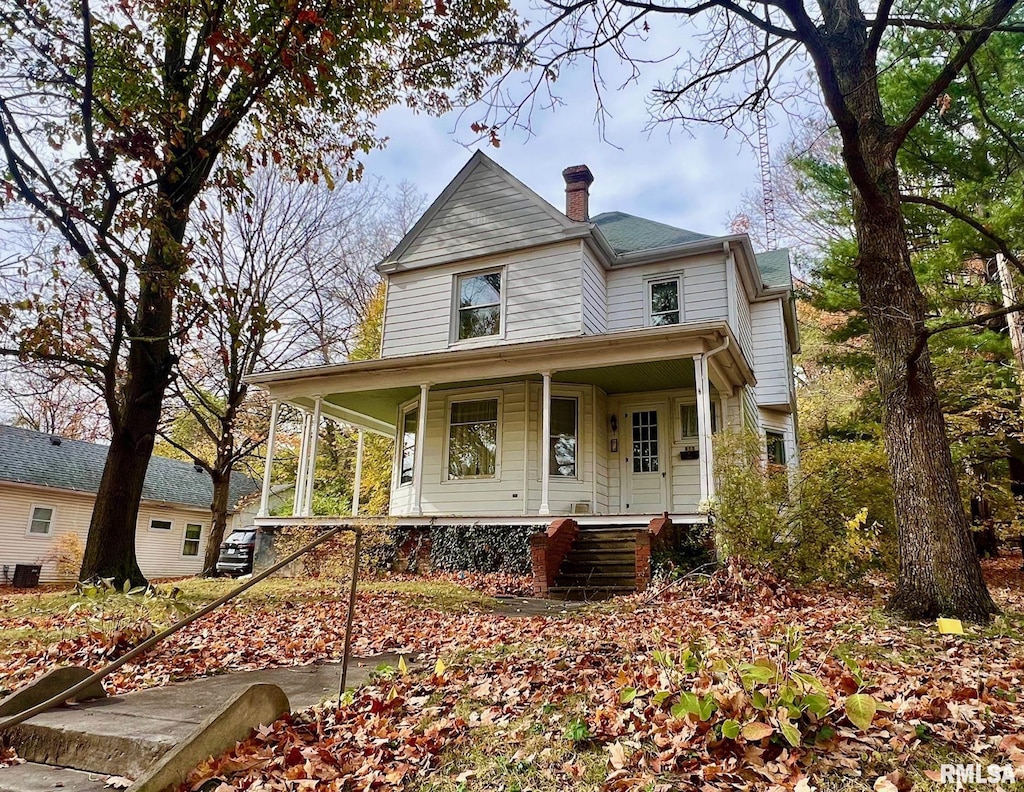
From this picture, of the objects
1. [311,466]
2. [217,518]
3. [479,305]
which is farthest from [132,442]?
[217,518]

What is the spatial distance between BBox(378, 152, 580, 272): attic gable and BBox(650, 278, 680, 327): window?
2564 mm

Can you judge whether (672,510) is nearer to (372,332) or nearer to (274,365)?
(274,365)

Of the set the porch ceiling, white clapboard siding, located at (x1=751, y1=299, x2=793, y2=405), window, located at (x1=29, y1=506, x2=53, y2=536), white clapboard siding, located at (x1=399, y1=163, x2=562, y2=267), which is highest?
white clapboard siding, located at (x1=399, y1=163, x2=562, y2=267)

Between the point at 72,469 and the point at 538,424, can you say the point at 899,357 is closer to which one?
the point at 538,424

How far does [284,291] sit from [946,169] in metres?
17.5

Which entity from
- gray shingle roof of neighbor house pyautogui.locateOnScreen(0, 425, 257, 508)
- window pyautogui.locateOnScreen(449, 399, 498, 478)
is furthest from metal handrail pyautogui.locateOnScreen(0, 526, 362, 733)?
gray shingle roof of neighbor house pyautogui.locateOnScreen(0, 425, 257, 508)

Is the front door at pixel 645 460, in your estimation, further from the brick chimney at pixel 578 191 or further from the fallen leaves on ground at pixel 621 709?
the fallen leaves on ground at pixel 621 709

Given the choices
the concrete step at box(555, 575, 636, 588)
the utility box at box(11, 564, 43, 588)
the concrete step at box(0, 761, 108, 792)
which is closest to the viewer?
the concrete step at box(0, 761, 108, 792)

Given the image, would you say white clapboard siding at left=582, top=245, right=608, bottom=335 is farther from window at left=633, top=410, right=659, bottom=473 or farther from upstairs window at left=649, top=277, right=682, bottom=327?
window at left=633, top=410, right=659, bottom=473

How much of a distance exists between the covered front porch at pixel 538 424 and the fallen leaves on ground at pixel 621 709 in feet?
21.0


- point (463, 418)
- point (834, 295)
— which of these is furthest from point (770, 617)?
Result: point (834, 295)

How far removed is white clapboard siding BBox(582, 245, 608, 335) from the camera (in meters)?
13.0

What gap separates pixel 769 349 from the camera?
15.9 meters

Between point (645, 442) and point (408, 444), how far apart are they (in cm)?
528
